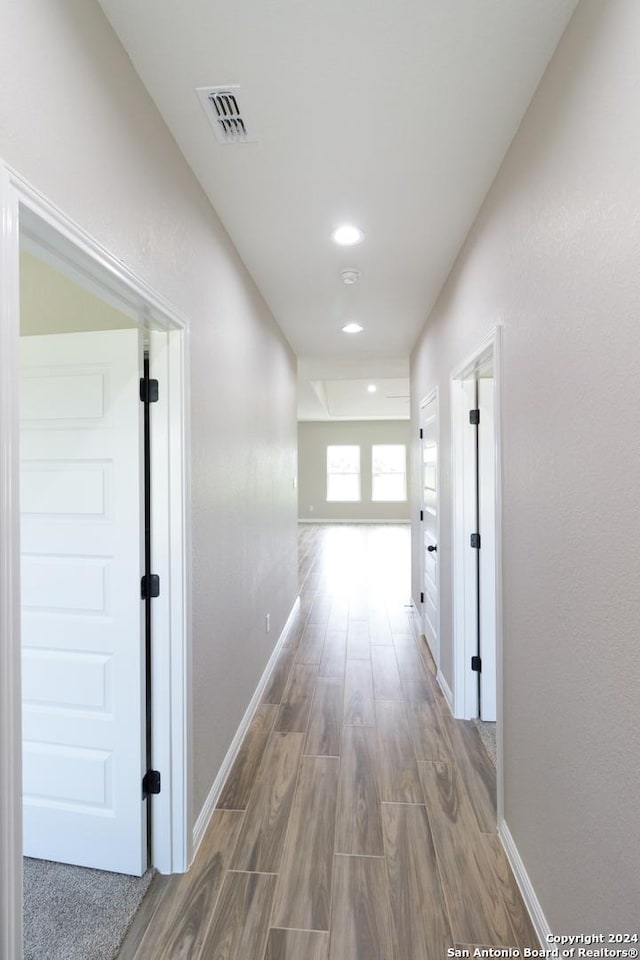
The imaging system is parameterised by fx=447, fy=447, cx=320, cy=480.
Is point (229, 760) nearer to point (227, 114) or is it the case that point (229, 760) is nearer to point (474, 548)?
point (474, 548)

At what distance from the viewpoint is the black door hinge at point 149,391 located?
1.66 metres

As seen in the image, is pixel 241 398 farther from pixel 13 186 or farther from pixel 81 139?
pixel 13 186

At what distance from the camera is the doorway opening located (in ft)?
8.64

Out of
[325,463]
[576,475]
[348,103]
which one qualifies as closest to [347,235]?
[348,103]

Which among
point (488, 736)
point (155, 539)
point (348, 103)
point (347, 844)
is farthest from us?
point (488, 736)

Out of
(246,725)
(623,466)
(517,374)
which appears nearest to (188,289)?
(517,374)

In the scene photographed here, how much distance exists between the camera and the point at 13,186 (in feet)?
2.73

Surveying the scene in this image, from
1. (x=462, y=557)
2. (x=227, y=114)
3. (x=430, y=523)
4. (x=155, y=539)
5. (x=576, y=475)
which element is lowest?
(x=462, y=557)

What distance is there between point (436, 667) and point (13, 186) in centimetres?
353

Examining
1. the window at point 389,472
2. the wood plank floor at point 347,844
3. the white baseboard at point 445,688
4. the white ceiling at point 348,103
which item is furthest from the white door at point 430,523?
the window at point 389,472

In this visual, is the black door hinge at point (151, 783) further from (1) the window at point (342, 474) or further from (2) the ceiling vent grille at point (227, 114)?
(1) the window at point (342, 474)

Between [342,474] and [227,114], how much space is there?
10.7 m

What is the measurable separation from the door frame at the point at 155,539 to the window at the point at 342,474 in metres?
10.4

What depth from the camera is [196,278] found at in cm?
186
